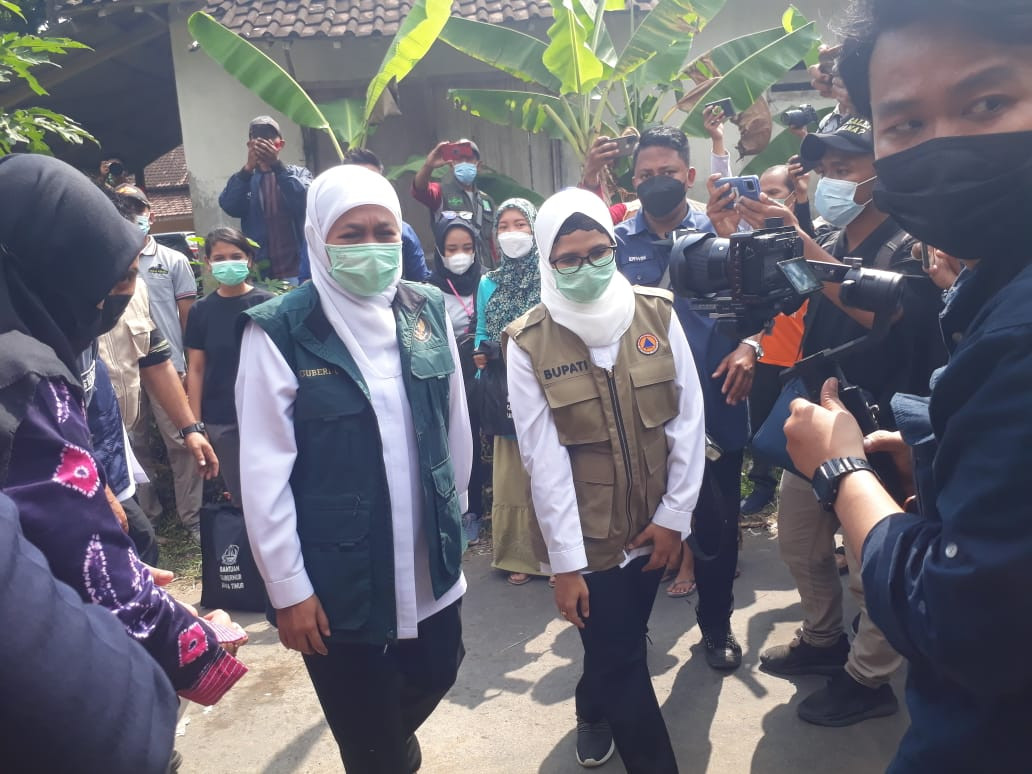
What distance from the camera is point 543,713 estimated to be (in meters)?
3.02

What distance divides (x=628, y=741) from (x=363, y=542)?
95cm

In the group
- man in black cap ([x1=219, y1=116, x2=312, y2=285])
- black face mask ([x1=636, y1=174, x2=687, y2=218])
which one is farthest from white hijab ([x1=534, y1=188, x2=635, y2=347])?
man in black cap ([x1=219, y1=116, x2=312, y2=285])

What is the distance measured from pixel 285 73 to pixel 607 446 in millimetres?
5246

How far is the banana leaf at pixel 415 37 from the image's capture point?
5.58 metres

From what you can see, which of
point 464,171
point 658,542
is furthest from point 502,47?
point 658,542

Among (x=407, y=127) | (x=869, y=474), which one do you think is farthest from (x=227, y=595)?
(x=407, y=127)

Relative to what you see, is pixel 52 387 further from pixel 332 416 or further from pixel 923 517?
pixel 923 517

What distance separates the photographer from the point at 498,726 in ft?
9.75

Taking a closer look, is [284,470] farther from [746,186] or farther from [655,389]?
[746,186]

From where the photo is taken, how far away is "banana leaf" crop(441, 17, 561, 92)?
246 inches

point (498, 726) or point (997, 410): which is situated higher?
point (997, 410)

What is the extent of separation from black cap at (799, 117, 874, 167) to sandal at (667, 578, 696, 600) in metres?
2.14

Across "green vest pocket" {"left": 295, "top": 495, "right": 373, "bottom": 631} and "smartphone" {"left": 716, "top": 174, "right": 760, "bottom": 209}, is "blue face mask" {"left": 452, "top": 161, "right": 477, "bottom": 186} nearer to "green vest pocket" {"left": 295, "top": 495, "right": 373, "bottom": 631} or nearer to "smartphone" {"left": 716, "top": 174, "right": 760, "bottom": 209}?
"smartphone" {"left": 716, "top": 174, "right": 760, "bottom": 209}

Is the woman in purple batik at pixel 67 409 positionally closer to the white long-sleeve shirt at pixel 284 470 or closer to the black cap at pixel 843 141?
the white long-sleeve shirt at pixel 284 470
